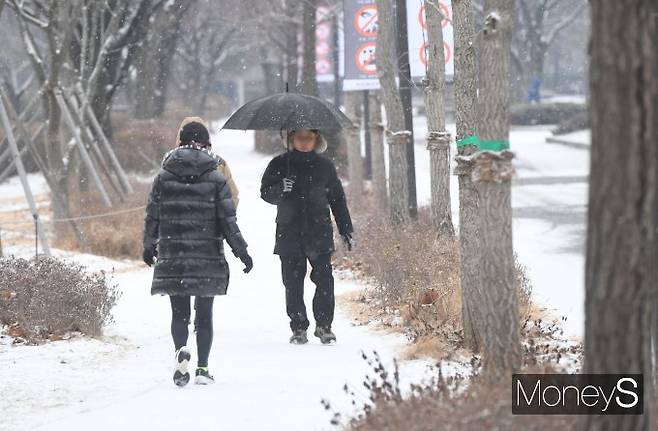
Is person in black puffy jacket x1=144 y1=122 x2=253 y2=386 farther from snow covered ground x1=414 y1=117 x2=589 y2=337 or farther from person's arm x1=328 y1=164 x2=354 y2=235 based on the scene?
snow covered ground x1=414 y1=117 x2=589 y2=337

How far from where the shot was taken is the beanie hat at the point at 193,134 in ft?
23.5

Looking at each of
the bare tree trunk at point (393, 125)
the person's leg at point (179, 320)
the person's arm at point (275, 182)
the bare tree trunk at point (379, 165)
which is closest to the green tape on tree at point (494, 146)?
the person's leg at point (179, 320)

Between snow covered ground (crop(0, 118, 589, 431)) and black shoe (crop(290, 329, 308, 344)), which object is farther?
black shoe (crop(290, 329, 308, 344))

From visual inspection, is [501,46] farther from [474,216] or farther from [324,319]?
[324,319]

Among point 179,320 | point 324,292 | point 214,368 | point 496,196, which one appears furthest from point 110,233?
point 496,196

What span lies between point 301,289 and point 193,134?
6.10 feet

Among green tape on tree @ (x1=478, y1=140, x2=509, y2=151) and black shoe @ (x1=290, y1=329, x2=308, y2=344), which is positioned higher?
green tape on tree @ (x1=478, y1=140, x2=509, y2=151)

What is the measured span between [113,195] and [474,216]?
1342 cm

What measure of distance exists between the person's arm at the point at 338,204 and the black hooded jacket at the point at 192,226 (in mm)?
1513

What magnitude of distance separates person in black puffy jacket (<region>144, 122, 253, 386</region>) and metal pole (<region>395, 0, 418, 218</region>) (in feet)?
25.3

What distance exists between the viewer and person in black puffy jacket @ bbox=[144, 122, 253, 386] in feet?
23.0

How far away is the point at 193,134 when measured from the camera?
7172mm

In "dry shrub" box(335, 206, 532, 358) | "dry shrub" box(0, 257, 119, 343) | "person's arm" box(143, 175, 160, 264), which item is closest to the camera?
"person's arm" box(143, 175, 160, 264)
